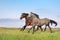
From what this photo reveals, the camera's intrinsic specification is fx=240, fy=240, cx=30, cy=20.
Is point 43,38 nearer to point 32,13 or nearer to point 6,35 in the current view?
point 6,35

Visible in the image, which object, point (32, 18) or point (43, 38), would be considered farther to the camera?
point (32, 18)

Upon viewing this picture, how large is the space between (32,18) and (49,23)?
1.34 meters

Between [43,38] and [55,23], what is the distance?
545cm

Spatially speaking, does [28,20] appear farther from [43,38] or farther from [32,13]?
[43,38]

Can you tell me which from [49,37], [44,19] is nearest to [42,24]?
[44,19]

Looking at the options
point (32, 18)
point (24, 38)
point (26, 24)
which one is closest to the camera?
point (24, 38)

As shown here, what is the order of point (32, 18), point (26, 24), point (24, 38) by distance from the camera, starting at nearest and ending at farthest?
point (24, 38) → point (32, 18) → point (26, 24)

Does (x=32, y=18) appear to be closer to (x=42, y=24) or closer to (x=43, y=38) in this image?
(x=42, y=24)

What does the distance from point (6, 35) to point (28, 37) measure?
1.07 meters

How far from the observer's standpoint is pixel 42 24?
51.6 feet

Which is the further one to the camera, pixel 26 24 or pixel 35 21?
pixel 26 24

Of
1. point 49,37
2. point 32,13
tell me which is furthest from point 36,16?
point 49,37

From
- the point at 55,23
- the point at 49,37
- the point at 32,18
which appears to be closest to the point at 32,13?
the point at 32,18

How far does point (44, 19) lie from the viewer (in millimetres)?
15695
